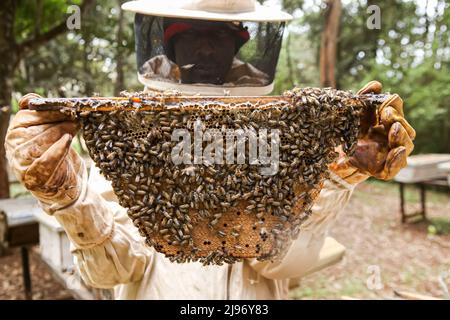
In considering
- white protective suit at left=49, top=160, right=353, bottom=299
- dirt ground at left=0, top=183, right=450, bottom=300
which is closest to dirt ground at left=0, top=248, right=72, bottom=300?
dirt ground at left=0, top=183, right=450, bottom=300

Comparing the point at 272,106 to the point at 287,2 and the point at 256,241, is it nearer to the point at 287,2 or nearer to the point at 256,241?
the point at 256,241

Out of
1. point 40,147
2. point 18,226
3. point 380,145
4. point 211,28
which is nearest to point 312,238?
point 380,145

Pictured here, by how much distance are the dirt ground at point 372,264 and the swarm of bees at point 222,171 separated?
3032mm

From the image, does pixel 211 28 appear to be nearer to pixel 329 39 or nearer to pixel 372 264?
pixel 372 264

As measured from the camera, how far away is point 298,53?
44.3ft

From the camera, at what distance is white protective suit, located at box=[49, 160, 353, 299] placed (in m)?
2.06

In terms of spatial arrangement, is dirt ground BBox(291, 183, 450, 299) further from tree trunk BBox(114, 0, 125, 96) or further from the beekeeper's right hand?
tree trunk BBox(114, 0, 125, 96)

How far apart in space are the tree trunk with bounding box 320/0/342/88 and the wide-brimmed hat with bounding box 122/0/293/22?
617 cm

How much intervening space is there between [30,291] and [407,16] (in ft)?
35.6

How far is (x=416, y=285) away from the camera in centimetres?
618

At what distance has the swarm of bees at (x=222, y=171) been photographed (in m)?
1.53

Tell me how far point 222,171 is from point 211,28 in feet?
3.05

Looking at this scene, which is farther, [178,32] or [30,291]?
[30,291]
